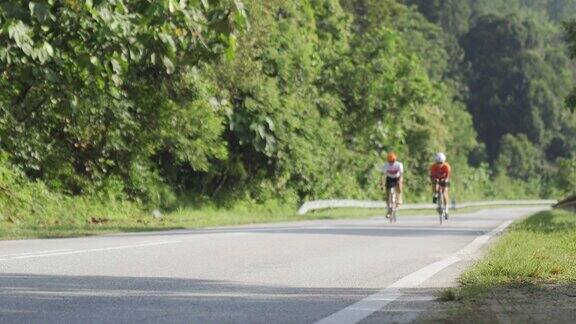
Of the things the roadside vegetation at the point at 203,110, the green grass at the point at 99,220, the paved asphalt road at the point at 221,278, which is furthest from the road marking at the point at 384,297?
the green grass at the point at 99,220

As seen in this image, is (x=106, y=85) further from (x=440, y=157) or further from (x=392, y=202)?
(x=440, y=157)

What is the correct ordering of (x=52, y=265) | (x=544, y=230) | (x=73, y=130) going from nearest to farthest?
(x=52, y=265)
(x=544, y=230)
(x=73, y=130)

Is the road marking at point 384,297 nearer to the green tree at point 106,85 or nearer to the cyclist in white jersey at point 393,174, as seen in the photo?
the green tree at point 106,85

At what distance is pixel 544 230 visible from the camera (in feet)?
65.5

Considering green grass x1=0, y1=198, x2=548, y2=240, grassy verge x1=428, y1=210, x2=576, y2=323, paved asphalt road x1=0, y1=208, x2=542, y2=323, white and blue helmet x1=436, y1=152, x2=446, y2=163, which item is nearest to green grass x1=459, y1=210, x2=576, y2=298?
grassy verge x1=428, y1=210, x2=576, y2=323

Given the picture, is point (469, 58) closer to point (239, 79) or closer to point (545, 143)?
point (545, 143)

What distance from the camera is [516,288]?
406 inches

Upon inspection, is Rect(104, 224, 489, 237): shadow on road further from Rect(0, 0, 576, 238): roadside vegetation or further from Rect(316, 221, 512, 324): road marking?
Rect(316, 221, 512, 324): road marking

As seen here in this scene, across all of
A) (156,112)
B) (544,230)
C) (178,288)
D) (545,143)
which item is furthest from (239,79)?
(545,143)

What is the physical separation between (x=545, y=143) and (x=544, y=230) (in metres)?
89.2

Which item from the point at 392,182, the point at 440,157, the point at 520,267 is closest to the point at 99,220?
the point at 392,182

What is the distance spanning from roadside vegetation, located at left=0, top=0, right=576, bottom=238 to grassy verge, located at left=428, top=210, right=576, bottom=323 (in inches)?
175

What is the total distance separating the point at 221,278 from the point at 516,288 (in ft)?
8.61

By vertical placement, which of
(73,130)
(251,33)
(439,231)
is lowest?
(439,231)
